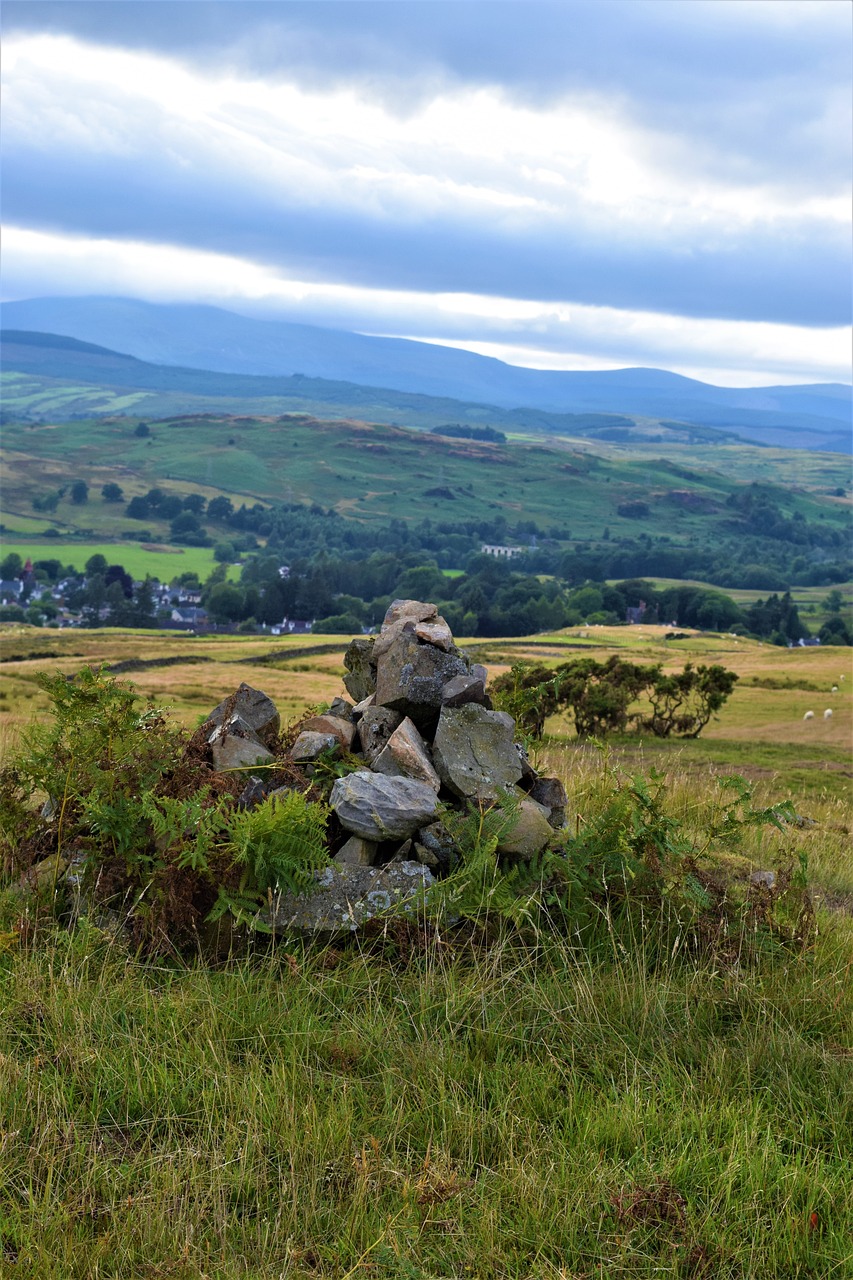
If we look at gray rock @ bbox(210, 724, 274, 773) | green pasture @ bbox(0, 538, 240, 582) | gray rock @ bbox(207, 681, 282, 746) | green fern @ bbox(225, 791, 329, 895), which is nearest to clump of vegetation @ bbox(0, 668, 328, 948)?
green fern @ bbox(225, 791, 329, 895)

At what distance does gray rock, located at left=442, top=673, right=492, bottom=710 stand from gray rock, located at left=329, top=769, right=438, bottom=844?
1020mm

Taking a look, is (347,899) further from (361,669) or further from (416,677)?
(361,669)

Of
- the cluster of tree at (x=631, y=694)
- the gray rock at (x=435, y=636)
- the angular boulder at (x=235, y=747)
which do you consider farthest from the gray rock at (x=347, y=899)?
the cluster of tree at (x=631, y=694)

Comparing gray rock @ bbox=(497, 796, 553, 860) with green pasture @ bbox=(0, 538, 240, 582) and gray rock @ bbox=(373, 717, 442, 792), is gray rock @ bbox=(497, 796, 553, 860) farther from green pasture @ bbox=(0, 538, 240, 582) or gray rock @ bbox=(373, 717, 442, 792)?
green pasture @ bbox=(0, 538, 240, 582)

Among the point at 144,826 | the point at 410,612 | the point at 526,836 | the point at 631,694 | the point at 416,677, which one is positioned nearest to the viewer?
the point at 144,826

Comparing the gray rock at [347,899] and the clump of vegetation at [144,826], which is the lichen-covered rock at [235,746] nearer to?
the clump of vegetation at [144,826]

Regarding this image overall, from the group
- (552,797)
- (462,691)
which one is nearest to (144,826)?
(462,691)

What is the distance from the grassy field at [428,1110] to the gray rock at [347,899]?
160 millimetres

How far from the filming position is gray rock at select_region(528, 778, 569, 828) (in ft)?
25.1

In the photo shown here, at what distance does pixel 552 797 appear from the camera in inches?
307

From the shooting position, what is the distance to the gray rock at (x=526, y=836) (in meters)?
6.78

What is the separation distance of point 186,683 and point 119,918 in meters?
42.1

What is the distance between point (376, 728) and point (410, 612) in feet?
4.87

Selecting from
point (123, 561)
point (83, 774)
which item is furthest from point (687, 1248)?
point (123, 561)
